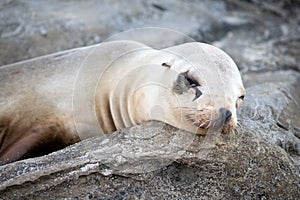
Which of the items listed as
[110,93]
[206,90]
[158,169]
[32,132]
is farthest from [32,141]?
[206,90]

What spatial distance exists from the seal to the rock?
12 centimetres

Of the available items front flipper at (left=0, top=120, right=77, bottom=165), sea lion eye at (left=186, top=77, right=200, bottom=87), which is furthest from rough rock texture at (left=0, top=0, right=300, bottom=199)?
front flipper at (left=0, top=120, right=77, bottom=165)

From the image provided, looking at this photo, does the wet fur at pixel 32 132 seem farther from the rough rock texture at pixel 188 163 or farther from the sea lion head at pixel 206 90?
the sea lion head at pixel 206 90

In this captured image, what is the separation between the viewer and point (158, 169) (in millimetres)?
2535

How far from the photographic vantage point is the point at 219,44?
555 centimetres

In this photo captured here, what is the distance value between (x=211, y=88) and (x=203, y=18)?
136 inches

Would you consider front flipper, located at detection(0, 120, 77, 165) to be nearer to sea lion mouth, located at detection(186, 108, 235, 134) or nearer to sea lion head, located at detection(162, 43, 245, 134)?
sea lion head, located at detection(162, 43, 245, 134)

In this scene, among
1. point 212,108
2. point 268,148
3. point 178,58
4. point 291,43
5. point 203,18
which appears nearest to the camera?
point 212,108

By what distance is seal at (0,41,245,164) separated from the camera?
2721mm

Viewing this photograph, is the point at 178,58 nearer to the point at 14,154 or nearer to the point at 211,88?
the point at 211,88

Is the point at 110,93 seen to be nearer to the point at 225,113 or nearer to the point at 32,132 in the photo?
the point at 32,132

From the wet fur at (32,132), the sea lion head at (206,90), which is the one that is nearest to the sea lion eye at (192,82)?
the sea lion head at (206,90)

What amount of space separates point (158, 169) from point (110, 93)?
2.57 ft

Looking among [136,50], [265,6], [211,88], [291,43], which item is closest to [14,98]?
[136,50]
